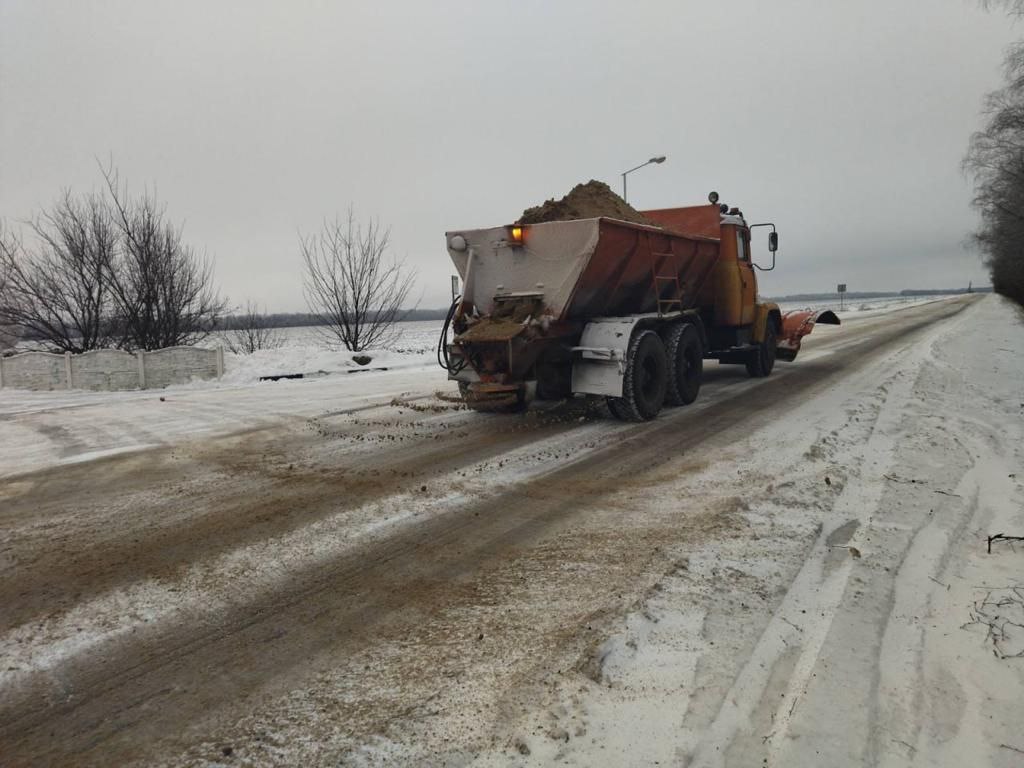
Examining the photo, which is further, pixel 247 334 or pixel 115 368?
pixel 247 334

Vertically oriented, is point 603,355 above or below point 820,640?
above

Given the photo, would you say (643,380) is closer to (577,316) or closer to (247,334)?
(577,316)

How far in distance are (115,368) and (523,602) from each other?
1512 centimetres

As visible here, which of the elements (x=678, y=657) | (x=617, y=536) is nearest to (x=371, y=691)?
(x=678, y=657)

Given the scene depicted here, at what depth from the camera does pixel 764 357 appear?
11.5 meters

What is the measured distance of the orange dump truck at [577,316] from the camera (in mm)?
7059

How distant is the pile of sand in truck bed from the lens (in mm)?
7727

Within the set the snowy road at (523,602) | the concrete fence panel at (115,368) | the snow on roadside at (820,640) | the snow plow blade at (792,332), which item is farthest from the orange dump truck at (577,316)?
the concrete fence panel at (115,368)

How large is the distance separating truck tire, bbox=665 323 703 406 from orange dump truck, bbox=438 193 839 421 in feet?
0.05

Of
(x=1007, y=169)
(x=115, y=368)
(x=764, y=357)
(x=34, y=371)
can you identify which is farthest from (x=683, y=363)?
(x=1007, y=169)

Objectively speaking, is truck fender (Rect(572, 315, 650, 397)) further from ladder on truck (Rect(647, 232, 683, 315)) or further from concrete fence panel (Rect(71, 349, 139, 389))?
concrete fence panel (Rect(71, 349, 139, 389))

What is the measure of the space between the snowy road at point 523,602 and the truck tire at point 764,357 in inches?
187

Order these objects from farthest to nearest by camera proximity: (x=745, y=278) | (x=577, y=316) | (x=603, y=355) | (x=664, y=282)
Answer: (x=745, y=278)
(x=664, y=282)
(x=577, y=316)
(x=603, y=355)

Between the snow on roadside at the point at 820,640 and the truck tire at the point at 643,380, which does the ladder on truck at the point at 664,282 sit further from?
the snow on roadside at the point at 820,640
